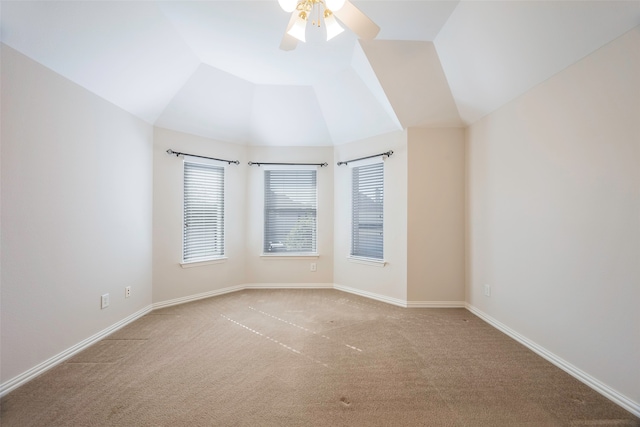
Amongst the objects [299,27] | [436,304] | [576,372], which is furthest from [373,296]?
[299,27]

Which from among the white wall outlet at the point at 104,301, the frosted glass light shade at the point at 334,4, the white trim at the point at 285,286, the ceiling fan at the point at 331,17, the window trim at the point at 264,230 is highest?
the ceiling fan at the point at 331,17

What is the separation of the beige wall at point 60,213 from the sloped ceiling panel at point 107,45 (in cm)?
12

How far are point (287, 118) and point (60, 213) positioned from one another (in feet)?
8.95

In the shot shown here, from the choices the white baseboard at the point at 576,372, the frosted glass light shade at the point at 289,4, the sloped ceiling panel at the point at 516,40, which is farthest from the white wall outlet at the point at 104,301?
the sloped ceiling panel at the point at 516,40

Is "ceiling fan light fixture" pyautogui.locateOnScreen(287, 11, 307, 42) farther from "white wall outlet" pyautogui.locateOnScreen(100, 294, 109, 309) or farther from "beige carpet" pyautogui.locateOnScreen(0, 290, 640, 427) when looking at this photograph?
"white wall outlet" pyautogui.locateOnScreen(100, 294, 109, 309)

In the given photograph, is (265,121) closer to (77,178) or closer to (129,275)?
(77,178)

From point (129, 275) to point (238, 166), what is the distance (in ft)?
6.63

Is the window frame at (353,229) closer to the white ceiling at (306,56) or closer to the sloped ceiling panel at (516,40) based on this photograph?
the white ceiling at (306,56)

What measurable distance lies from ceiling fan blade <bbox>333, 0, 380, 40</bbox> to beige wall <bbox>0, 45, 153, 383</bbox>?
7.48ft

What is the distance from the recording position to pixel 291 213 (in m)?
4.18

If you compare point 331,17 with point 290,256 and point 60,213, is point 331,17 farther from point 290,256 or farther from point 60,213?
point 290,256

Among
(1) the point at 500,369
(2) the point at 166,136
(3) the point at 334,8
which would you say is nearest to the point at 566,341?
(1) the point at 500,369

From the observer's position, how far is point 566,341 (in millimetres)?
1970

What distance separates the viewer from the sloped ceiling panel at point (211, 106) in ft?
10.2
